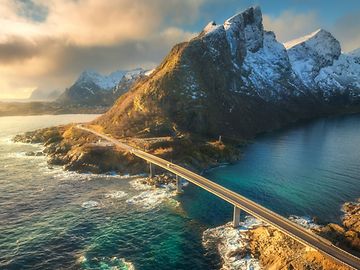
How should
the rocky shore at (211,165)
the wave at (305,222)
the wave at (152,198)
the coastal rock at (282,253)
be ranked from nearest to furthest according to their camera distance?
the coastal rock at (282,253)
the rocky shore at (211,165)
the wave at (305,222)
the wave at (152,198)

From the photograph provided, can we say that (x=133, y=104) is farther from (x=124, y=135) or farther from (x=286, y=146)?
(x=286, y=146)

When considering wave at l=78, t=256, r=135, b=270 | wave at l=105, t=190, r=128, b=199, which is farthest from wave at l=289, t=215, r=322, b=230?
wave at l=105, t=190, r=128, b=199

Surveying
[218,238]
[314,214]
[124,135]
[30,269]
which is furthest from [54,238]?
[124,135]

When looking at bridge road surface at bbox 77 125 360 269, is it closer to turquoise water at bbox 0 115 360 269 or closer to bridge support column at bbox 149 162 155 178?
turquoise water at bbox 0 115 360 269

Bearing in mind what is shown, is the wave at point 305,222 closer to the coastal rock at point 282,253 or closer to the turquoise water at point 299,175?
the turquoise water at point 299,175

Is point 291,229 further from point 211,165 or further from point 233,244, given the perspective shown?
point 211,165

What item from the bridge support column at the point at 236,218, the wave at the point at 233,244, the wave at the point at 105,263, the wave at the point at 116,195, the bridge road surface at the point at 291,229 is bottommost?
the wave at the point at 105,263

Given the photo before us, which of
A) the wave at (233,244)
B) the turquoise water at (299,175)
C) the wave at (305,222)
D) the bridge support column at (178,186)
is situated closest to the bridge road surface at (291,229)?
the wave at (233,244)
